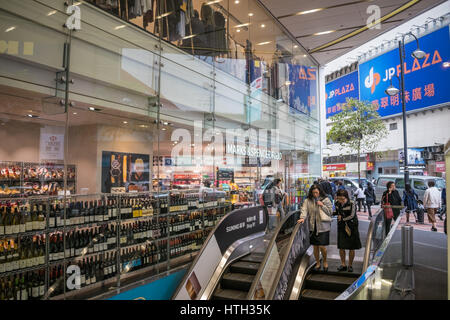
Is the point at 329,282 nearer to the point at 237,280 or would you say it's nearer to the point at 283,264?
the point at 283,264

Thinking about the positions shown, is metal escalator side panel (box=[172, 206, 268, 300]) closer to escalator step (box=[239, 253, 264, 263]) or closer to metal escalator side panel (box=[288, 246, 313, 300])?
escalator step (box=[239, 253, 264, 263])

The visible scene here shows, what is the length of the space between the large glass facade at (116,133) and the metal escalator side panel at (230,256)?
720 mm

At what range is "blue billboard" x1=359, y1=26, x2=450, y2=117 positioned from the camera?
45.8 feet

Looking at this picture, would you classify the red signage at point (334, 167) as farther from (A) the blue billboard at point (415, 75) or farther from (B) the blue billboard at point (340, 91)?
(A) the blue billboard at point (415, 75)

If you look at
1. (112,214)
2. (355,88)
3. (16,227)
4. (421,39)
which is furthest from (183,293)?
(355,88)

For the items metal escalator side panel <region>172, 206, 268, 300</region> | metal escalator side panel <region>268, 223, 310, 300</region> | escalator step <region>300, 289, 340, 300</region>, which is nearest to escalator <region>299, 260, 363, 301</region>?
escalator step <region>300, 289, 340, 300</region>

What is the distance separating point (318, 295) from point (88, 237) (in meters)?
3.69

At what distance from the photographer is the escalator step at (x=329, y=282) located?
197 inches

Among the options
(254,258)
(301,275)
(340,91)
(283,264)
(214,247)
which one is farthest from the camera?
(340,91)

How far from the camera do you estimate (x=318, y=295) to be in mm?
4965

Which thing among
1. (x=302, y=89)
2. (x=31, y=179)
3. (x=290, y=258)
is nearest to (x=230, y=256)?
(x=290, y=258)

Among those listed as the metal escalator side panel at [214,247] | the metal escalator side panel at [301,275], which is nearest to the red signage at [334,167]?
the metal escalator side panel at [214,247]

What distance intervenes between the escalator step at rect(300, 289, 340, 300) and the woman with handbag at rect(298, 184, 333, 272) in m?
0.46

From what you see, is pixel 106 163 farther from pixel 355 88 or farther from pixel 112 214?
pixel 355 88
